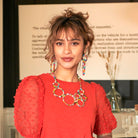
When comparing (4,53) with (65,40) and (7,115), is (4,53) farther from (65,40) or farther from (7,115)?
(65,40)

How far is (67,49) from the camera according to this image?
103 centimetres

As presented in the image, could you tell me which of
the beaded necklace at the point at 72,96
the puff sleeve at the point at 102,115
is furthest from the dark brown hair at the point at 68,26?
the puff sleeve at the point at 102,115

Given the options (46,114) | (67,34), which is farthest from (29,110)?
(67,34)

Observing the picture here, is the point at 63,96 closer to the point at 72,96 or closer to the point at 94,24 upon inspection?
the point at 72,96

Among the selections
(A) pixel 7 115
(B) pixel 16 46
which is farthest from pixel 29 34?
(A) pixel 7 115

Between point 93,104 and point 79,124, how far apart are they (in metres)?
0.12

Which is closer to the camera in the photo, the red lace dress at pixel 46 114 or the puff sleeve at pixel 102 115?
the red lace dress at pixel 46 114

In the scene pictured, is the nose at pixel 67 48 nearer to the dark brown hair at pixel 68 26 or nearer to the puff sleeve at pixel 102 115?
the dark brown hair at pixel 68 26

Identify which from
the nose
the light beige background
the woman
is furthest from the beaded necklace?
the light beige background

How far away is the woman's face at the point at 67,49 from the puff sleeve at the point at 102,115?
0.63 feet

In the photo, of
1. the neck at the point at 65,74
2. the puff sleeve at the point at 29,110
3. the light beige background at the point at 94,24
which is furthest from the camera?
the light beige background at the point at 94,24

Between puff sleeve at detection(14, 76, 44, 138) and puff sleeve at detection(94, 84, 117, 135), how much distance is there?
27 cm

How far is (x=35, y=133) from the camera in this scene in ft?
3.20

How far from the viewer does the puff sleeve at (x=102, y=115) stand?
1.15 meters
